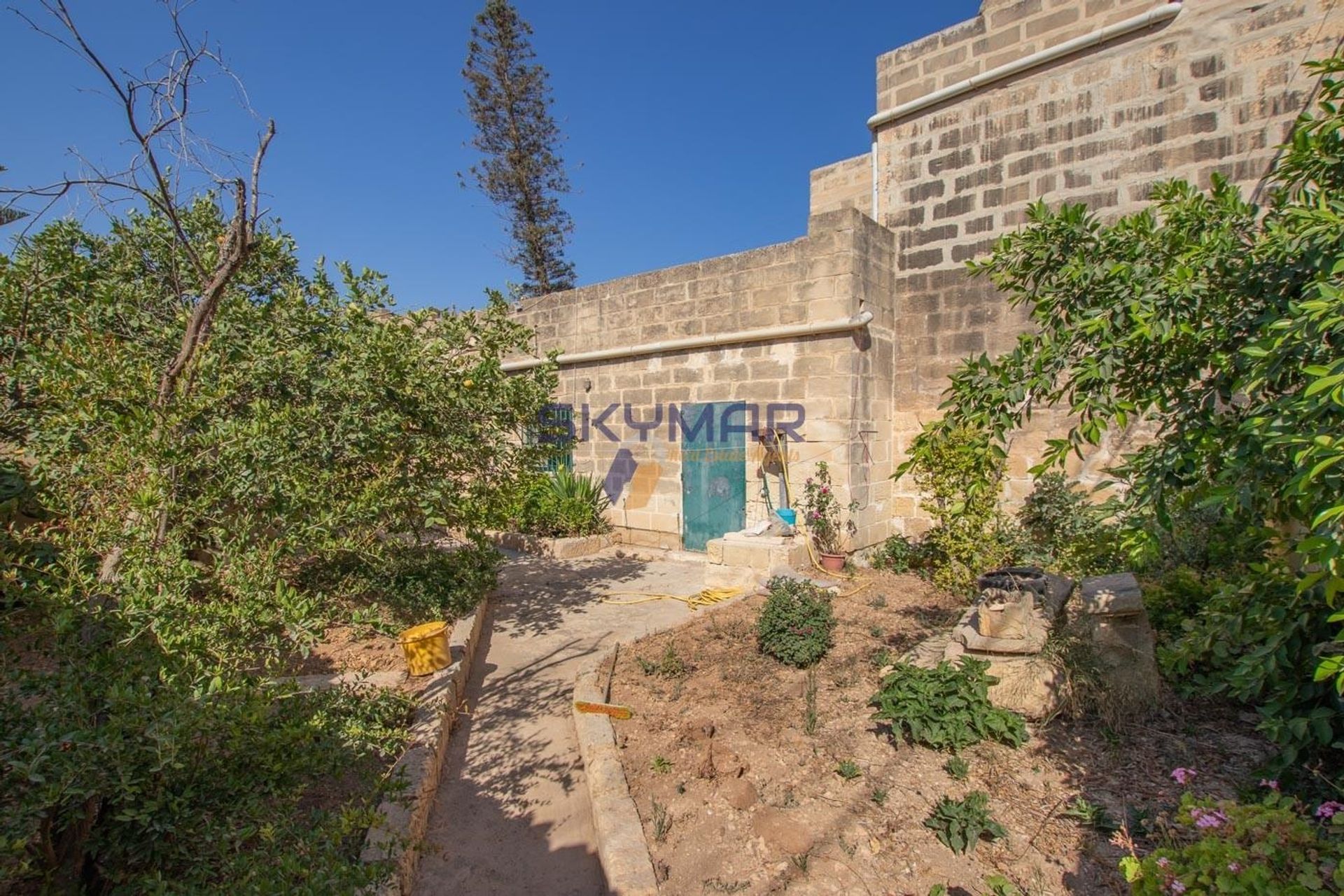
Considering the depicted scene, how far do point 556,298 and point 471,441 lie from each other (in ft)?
19.6

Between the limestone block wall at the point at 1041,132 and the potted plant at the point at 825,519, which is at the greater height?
the limestone block wall at the point at 1041,132

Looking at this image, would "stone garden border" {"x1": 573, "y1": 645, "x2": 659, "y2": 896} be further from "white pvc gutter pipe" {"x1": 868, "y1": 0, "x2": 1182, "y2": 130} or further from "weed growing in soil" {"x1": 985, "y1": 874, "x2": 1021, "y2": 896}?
"white pvc gutter pipe" {"x1": 868, "y1": 0, "x2": 1182, "y2": 130}

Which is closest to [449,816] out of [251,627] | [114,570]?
[251,627]

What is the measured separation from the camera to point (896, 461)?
8.02m

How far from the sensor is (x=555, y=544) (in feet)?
28.8

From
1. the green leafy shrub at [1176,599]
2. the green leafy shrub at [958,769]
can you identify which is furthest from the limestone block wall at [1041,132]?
the green leafy shrub at [958,769]

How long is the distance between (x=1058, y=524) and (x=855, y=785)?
15.0 ft

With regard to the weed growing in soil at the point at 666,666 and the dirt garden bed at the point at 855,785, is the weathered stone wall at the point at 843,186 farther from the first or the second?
the dirt garden bed at the point at 855,785

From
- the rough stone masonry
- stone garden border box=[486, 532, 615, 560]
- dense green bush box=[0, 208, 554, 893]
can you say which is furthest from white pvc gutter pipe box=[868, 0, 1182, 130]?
stone garden border box=[486, 532, 615, 560]

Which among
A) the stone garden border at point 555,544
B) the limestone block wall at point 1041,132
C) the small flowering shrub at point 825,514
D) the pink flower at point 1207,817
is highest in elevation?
the limestone block wall at point 1041,132

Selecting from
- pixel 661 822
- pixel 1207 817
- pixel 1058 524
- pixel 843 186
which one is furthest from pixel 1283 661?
pixel 843 186

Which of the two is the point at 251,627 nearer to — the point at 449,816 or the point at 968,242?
the point at 449,816

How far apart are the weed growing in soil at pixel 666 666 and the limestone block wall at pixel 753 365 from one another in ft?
10.8

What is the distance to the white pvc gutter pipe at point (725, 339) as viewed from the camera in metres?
6.96
